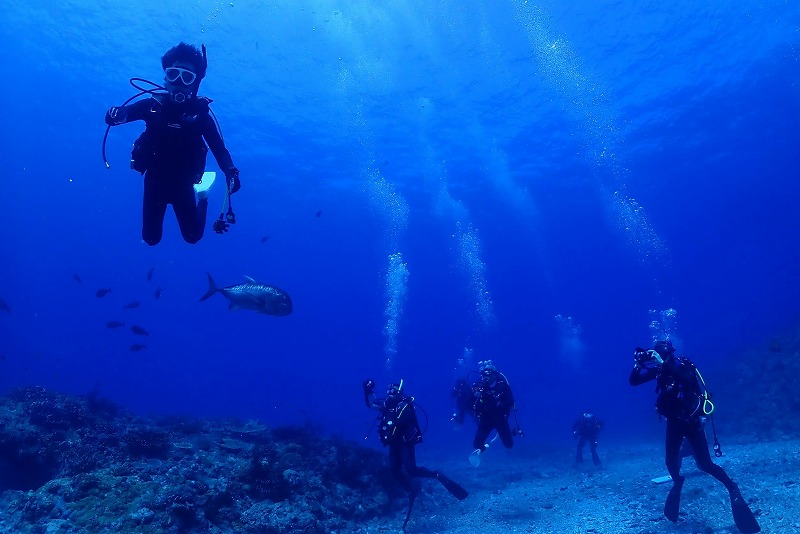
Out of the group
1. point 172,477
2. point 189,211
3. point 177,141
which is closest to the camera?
point 177,141

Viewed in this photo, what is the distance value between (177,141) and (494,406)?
7.72m

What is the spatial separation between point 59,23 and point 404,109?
68.5ft

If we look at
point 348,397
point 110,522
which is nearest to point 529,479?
point 110,522

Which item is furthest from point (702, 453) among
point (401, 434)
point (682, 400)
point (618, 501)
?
point (401, 434)

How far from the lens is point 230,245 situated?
2899 inches

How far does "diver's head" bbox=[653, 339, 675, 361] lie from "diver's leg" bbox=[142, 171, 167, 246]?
7156 millimetres

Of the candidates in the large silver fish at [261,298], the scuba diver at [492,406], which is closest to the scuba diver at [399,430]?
the scuba diver at [492,406]

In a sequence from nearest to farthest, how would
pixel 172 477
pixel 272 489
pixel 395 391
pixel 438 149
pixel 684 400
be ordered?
pixel 684 400 → pixel 172 477 → pixel 272 489 → pixel 395 391 → pixel 438 149

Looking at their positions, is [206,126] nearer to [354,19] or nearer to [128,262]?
[354,19]

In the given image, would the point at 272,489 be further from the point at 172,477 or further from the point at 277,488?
the point at 172,477

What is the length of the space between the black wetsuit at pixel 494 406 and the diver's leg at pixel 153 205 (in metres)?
6.99

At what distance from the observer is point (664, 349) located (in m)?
6.97

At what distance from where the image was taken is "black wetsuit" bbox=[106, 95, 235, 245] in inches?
193

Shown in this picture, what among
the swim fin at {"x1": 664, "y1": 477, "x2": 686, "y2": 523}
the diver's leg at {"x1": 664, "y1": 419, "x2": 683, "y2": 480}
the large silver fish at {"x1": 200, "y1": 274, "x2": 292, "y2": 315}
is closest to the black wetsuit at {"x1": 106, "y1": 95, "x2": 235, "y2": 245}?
the large silver fish at {"x1": 200, "y1": 274, "x2": 292, "y2": 315}
